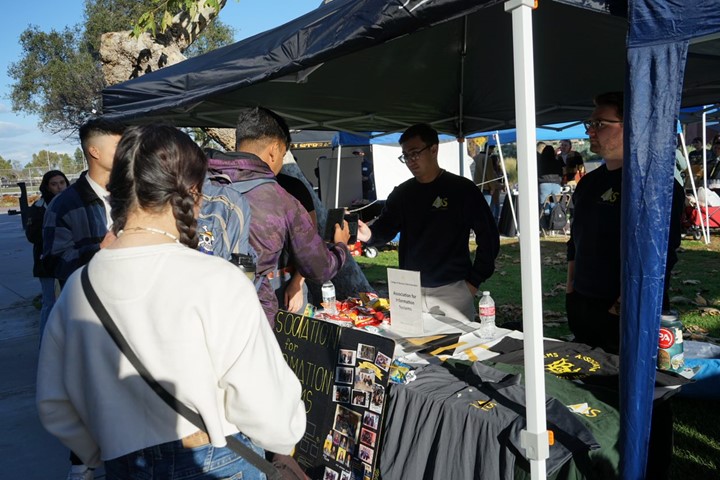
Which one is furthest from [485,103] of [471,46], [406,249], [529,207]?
[529,207]

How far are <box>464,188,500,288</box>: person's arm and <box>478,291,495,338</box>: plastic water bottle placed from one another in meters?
0.75

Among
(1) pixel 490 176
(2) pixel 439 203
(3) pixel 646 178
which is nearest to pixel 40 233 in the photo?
(2) pixel 439 203

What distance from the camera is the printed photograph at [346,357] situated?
8.27 ft

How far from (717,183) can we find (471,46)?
31.4 ft

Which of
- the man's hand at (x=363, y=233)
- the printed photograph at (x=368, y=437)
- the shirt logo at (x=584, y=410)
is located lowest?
the printed photograph at (x=368, y=437)

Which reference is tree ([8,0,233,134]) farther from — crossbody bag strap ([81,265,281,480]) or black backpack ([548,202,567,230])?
crossbody bag strap ([81,265,281,480])

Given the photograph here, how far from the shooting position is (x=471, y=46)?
396 centimetres

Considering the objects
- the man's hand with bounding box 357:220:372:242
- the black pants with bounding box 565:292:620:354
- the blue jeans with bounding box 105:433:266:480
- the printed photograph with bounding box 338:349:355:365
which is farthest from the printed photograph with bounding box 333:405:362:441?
the man's hand with bounding box 357:220:372:242

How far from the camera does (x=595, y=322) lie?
2.89 meters

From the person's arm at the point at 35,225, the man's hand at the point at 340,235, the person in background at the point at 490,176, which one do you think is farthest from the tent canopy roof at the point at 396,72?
the person in background at the point at 490,176

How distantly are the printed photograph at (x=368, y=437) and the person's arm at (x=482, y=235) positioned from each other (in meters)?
1.63

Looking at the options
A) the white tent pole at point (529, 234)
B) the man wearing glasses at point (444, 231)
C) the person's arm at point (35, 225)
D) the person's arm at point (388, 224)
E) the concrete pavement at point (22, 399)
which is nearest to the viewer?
the white tent pole at point (529, 234)

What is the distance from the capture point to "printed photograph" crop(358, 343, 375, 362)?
243 centimetres

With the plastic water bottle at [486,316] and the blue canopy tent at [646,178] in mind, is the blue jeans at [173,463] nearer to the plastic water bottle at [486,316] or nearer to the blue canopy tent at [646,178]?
the blue canopy tent at [646,178]
